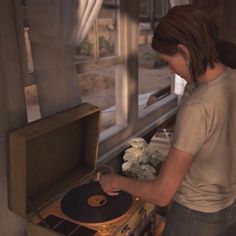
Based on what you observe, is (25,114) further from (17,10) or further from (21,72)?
(17,10)

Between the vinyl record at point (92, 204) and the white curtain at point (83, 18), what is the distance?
1.89 ft

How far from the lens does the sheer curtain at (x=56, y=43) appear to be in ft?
3.69

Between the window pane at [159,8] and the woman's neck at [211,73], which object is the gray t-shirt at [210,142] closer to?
the woman's neck at [211,73]

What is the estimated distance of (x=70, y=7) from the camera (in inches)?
45.5

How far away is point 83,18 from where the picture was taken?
3.96 feet

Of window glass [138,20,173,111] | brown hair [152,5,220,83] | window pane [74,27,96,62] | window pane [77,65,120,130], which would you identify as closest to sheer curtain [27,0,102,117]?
window pane [74,27,96,62]

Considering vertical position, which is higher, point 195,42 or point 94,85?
point 195,42

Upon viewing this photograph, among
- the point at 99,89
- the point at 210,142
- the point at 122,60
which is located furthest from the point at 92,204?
the point at 99,89

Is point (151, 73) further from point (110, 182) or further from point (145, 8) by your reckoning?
point (110, 182)

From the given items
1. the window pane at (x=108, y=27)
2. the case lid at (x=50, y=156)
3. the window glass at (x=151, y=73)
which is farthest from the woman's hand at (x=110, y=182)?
the window glass at (x=151, y=73)

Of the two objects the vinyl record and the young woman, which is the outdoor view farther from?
the young woman

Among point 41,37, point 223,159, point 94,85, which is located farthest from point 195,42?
point 94,85

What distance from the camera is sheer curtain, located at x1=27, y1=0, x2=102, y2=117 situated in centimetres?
112

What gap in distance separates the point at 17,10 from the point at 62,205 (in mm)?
714
